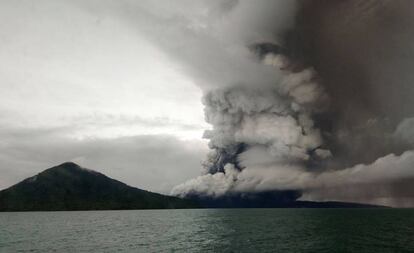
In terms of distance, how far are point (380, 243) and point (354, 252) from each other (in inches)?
724

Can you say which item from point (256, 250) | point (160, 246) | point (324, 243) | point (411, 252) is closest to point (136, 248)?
point (160, 246)

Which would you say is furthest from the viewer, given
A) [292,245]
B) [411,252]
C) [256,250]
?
[292,245]

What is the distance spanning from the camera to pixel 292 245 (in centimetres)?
7931

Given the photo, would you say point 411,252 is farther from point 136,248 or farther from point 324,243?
point 136,248

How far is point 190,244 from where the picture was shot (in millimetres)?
83438

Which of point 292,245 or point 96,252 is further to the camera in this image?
point 292,245

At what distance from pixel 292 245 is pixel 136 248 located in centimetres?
3553

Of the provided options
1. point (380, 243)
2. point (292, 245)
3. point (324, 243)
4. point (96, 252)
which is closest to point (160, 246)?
point (96, 252)

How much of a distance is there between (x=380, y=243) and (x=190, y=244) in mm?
45749

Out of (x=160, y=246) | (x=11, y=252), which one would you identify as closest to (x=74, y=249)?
(x=11, y=252)

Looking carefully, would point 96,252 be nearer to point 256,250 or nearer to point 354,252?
point 256,250

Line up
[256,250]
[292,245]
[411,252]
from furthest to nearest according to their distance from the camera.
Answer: [292,245] → [256,250] → [411,252]

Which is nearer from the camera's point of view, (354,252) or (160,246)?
(354,252)

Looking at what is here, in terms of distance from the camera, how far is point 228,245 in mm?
81188
